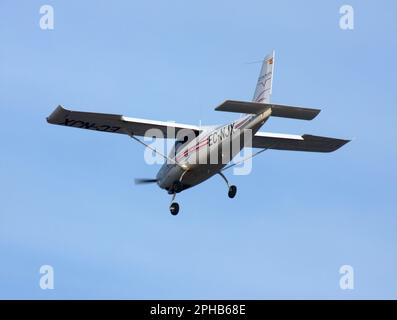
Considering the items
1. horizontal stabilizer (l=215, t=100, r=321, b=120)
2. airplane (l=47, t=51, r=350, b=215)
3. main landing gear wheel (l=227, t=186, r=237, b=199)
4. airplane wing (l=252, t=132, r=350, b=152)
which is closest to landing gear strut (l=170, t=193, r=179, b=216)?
airplane (l=47, t=51, r=350, b=215)

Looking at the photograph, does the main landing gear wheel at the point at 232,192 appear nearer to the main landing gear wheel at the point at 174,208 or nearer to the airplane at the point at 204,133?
the airplane at the point at 204,133

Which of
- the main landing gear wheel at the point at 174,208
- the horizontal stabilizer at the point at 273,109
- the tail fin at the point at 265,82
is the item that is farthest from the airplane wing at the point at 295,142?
the horizontal stabilizer at the point at 273,109

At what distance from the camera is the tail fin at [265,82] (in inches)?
1092

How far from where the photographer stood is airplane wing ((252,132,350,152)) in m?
31.1

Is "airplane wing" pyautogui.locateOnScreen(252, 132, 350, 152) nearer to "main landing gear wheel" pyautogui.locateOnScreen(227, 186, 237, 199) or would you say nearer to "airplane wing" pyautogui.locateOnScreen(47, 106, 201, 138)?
"main landing gear wheel" pyautogui.locateOnScreen(227, 186, 237, 199)

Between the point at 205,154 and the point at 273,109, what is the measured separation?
2.51 m

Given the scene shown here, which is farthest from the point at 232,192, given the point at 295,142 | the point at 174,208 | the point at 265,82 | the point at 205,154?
the point at 265,82
